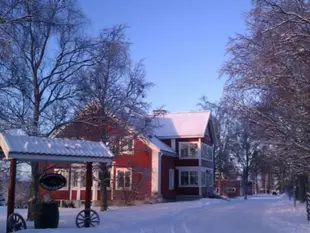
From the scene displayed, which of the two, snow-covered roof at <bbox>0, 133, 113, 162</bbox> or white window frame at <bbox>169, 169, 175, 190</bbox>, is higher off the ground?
snow-covered roof at <bbox>0, 133, 113, 162</bbox>

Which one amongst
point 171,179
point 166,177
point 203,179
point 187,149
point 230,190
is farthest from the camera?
point 230,190

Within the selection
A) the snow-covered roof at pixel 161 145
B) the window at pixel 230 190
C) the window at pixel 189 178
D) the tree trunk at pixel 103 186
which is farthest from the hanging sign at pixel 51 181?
the window at pixel 230 190

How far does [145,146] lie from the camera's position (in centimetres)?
3575

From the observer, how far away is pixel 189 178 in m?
41.3

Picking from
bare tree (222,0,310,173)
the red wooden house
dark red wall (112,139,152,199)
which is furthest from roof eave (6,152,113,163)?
dark red wall (112,139,152,199)

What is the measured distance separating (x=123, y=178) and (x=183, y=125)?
10.5 metres

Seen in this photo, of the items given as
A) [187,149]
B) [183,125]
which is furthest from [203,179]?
[183,125]

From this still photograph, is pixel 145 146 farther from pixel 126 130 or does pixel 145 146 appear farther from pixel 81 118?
pixel 81 118

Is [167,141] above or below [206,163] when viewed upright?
above

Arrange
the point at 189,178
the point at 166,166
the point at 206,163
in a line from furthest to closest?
the point at 206,163 → the point at 189,178 → the point at 166,166

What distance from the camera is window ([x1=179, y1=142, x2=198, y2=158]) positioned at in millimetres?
41188

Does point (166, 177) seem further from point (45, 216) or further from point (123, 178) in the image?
point (45, 216)

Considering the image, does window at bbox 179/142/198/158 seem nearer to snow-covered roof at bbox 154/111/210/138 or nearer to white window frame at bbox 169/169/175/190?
snow-covered roof at bbox 154/111/210/138

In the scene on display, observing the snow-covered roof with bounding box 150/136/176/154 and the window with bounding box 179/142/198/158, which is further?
the window with bounding box 179/142/198/158
